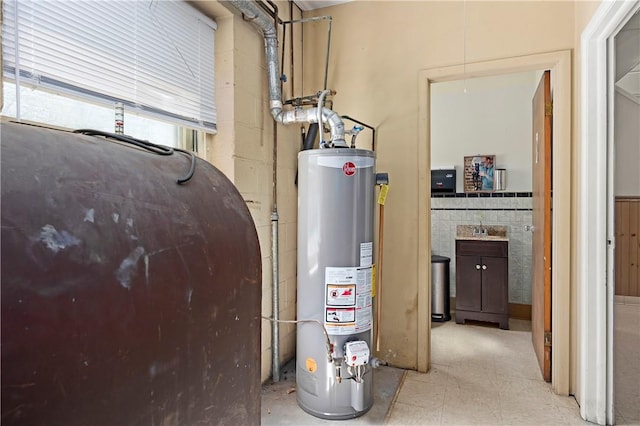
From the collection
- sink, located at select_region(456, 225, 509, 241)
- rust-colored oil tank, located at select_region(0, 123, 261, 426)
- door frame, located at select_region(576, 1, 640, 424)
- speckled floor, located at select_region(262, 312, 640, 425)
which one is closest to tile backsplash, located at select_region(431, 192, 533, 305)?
sink, located at select_region(456, 225, 509, 241)

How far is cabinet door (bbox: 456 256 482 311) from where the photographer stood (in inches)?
141

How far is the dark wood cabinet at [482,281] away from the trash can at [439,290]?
12cm

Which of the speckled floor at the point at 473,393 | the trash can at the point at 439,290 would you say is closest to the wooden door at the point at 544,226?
the speckled floor at the point at 473,393

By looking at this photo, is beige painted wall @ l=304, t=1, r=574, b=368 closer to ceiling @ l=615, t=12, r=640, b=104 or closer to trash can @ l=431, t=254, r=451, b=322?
ceiling @ l=615, t=12, r=640, b=104

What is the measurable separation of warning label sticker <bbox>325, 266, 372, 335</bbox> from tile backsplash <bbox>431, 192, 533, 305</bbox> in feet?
8.37

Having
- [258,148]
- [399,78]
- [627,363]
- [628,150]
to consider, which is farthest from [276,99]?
[628,150]

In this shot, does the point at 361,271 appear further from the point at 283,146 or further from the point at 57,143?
the point at 57,143

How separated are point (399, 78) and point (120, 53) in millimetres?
1767

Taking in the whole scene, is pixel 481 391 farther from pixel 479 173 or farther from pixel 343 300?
pixel 479 173

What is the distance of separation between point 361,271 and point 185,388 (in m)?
1.37

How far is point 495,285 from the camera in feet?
11.5

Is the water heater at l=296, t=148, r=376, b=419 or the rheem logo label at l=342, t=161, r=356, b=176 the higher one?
the rheem logo label at l=342, t=161, r=356, b=176

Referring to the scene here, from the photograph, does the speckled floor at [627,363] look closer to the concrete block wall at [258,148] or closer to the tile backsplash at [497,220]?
the tile backsplash at [497,220]

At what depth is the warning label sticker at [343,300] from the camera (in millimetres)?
1947
